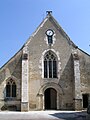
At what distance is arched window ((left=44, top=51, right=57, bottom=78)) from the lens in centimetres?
3025

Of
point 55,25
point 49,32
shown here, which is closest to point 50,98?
point 49,32

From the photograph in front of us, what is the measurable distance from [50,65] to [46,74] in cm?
121

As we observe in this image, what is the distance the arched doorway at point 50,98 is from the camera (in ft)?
102

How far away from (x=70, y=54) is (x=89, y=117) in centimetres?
1329

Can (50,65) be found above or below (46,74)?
above

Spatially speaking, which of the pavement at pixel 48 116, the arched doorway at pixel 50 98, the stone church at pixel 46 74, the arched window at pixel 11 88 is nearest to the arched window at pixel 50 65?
the stone church at pixel 46 74

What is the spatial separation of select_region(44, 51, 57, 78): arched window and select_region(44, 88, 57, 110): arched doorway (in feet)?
7.28

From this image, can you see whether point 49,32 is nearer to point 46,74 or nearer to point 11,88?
point 46,74

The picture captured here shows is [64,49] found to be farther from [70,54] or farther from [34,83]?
[34,83]

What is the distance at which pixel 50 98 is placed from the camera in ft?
104

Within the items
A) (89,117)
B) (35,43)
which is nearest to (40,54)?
(35,43)

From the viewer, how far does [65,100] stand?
96.6 feet

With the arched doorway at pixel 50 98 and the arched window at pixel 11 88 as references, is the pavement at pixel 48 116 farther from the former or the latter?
the arched doorway at pixel 50 98

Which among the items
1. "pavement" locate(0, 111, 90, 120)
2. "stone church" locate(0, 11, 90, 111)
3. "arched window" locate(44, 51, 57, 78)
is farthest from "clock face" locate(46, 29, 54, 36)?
"pavement" locate(0, 111, 90, 120)
